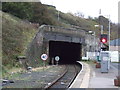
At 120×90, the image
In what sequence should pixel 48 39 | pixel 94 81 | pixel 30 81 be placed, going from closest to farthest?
pixel 94 81
pixel 30 81
pixel 48 39

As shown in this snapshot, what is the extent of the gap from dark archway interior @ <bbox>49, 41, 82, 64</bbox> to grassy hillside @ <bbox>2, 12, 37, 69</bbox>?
71.1ft

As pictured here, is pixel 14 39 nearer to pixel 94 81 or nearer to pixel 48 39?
pixel 48 39

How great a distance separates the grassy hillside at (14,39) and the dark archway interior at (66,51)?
854 inches

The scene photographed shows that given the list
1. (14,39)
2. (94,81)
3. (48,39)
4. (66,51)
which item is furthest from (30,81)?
(66,51)

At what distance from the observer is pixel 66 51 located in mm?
85188

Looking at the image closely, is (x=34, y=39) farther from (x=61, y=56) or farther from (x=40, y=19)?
(x=61, y=56)

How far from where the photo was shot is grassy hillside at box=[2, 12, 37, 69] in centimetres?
3766

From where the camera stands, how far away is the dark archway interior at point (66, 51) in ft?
253

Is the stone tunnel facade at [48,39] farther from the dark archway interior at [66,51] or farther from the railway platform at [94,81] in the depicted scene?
the railway platform at [94,81]

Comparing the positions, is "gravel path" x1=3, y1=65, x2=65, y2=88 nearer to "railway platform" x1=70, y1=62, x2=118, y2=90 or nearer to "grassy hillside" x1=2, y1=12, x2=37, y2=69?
"railway platform" x1=70, y1=62, x2=118, y2=90

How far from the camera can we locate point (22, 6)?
2469 inches

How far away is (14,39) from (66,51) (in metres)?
41.4

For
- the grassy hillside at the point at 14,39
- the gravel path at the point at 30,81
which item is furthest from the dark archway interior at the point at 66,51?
the gravel path at the point at 30,81

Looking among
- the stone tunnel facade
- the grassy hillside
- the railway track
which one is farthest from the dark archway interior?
the railway track
